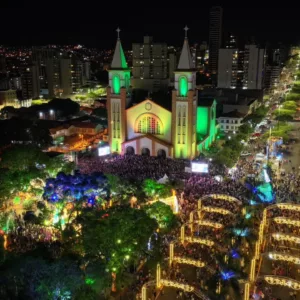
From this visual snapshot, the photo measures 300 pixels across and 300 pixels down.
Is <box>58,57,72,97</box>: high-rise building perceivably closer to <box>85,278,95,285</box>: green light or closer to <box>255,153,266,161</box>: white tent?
<box>255,153,266,161</box>: white tent

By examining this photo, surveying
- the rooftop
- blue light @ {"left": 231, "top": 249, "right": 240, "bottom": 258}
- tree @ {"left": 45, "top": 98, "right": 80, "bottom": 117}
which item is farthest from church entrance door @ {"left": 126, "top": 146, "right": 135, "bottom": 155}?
tree @ {"left": 45, "top": 98, "right": 80, "bottom": 117}

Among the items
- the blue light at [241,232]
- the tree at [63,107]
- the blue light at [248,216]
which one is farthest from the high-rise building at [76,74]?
the blue light at [241,232]

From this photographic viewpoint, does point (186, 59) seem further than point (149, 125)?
No

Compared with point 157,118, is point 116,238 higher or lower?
→ lower

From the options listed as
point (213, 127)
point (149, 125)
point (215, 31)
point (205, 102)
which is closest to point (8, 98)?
point (149, 125)

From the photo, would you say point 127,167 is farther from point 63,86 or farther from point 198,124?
point 63,86

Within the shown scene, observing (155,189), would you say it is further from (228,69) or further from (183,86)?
(228,69)
